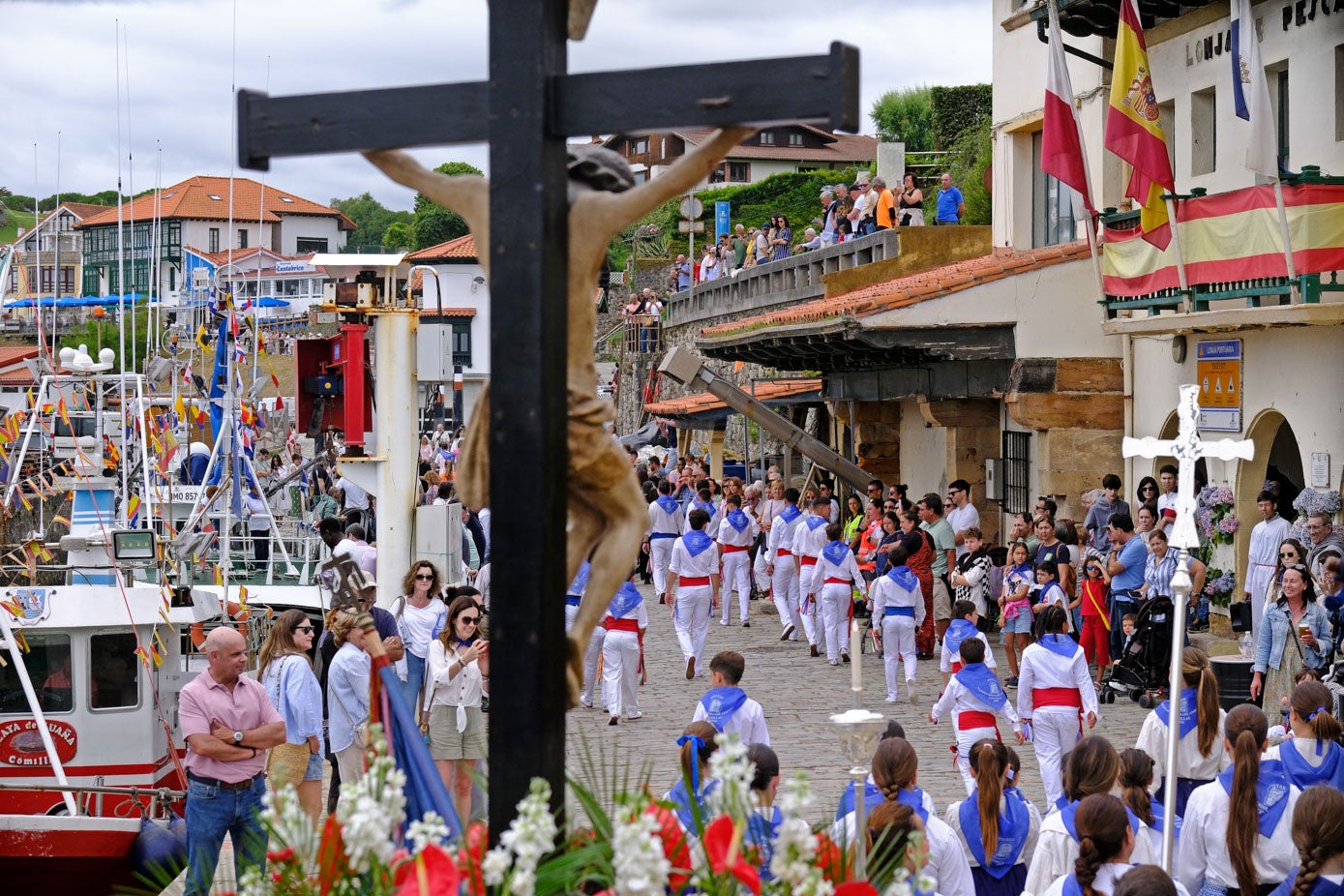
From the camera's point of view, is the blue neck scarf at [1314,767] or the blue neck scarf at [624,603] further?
the blue neck scarf at [624,603]

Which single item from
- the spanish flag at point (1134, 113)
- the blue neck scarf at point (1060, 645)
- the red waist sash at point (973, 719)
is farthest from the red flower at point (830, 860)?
the spanish flag at point (1134, 113)

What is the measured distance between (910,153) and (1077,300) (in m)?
34.2

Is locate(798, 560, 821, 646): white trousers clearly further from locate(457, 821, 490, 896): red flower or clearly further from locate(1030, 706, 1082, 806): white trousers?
locate(457, 821, 490, 896): red flower

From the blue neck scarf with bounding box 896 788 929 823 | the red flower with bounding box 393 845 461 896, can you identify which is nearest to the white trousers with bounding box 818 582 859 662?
the blue neck scarf with bounding box 896 788 929 823

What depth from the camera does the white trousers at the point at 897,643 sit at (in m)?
17.0

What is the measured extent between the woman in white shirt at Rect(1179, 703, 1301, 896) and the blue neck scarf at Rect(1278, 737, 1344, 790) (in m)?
0.37

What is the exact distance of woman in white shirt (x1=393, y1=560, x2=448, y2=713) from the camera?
1204 cm

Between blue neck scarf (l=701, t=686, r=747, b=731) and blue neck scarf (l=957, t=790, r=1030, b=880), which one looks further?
blue neck scarf (l=701, t=686, r=747, b=731)

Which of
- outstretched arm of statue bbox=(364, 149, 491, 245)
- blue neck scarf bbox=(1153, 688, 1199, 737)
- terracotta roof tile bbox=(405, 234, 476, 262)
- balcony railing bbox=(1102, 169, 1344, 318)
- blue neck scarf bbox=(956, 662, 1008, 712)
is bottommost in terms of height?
blue neck scarf bbox=(956, 662, 1008, 712)

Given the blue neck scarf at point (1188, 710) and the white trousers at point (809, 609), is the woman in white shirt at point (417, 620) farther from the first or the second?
the white trousers at point (809, 609)

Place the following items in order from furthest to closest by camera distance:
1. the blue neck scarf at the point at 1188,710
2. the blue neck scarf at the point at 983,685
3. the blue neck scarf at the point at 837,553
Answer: the blue neck scarf at the point at 837,553 → the blue neck scarf at the point at 983,685 → the blue neck scarf at the point at 1188,710

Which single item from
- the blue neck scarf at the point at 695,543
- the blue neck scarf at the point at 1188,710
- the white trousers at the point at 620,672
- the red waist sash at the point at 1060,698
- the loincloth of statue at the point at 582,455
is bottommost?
the white trousers at the point at 620,672

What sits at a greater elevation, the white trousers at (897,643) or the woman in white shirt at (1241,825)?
the woman in white shirt at (1241,825)

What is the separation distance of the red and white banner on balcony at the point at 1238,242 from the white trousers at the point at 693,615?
5.69 meters
